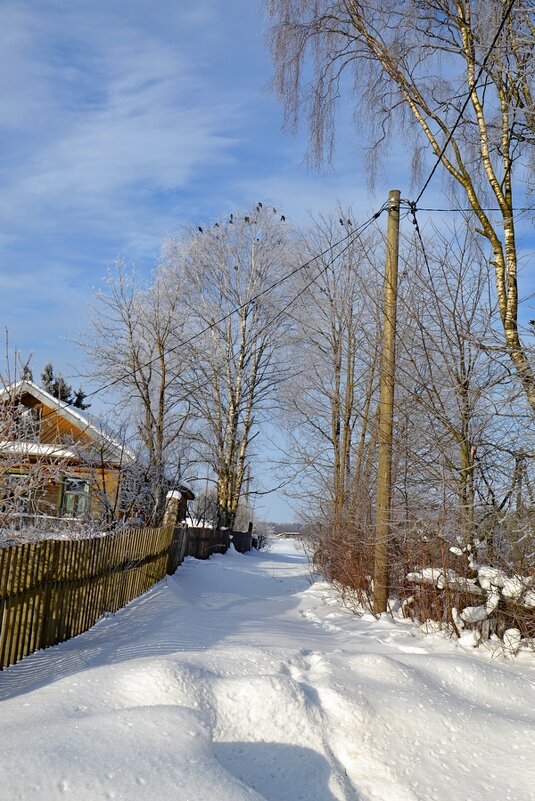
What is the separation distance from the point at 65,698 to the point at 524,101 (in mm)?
7715

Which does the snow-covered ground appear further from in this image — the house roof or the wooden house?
the house roof

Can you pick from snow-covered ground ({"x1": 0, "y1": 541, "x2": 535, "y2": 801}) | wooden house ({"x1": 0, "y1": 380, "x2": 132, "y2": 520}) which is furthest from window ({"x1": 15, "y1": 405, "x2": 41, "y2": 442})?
snow-covered ground ({"x1": 0, "y1": 541, "x2": 535, "y2": 801})

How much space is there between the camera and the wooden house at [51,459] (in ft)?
29.8

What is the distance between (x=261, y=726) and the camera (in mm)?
4422

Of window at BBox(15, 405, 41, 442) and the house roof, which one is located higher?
the house roof

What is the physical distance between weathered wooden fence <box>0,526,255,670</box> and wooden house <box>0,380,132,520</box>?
3.93 feet

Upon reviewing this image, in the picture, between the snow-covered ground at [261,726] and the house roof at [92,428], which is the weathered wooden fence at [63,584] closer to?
the snow-covered ground at [261,726]

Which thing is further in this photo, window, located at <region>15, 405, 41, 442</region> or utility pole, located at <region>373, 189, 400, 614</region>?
window, located at <region>15, 405, 41, 442</region>

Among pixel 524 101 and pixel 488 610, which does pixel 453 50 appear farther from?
pixel 488 610

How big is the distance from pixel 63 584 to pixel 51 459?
2.82 meters

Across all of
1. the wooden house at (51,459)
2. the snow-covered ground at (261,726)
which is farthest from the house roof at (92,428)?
the snow-covered ground at (261,726)

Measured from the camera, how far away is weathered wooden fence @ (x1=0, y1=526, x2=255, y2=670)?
238 inches

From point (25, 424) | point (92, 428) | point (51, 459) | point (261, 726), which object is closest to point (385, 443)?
point (51, 459)

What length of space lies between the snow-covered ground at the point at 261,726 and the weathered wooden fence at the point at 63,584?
→ 0.27 metres
